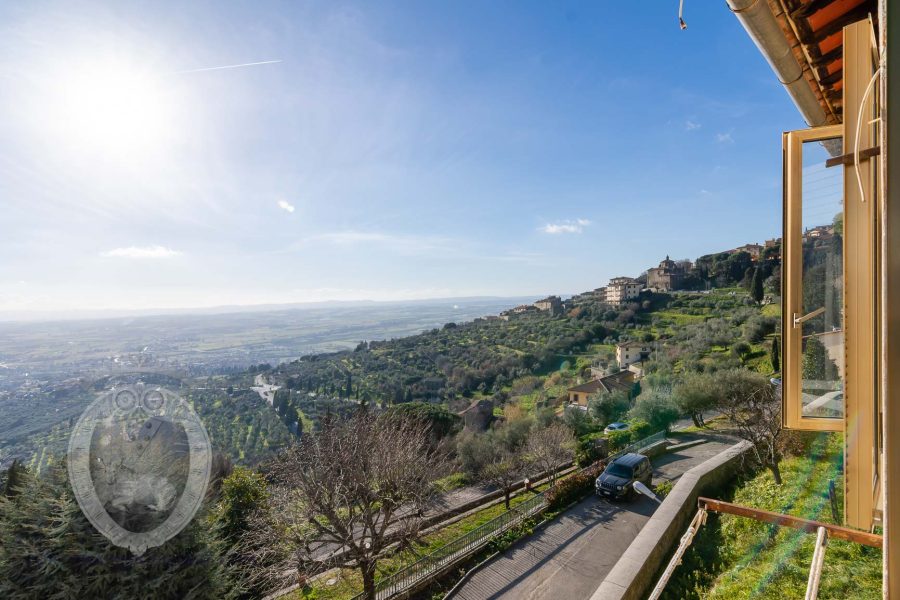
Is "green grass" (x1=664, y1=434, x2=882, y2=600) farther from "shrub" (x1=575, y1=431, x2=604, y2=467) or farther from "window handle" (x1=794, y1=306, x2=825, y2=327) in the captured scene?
"shrub" (x1=575, y1=431, x2=604, y2=467)

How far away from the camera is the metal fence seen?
7.34 m

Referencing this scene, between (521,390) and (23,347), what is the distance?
4067 centimetres

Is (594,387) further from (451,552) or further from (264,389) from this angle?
(264,389)

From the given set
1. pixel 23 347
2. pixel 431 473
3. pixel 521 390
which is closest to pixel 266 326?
pixel 23 347

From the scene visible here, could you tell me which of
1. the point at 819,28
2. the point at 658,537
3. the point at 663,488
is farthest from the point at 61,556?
the point at 663,488

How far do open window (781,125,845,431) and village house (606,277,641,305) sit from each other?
65.9 metres

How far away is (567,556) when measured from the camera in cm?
791

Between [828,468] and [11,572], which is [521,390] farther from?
[11,572]

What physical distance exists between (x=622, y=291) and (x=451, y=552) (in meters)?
64.6

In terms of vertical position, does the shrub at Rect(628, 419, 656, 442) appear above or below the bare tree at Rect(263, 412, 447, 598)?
below

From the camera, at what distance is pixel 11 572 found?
415cm

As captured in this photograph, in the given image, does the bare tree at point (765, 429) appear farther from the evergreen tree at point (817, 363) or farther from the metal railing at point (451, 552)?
the evergreen tree at point (817, 363)

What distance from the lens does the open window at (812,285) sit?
6.40 ft

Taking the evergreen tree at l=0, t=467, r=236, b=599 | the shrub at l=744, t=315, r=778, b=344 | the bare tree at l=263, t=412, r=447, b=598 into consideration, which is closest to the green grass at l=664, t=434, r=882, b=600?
the bare tree at l=263, t=412, r=447, b=598
